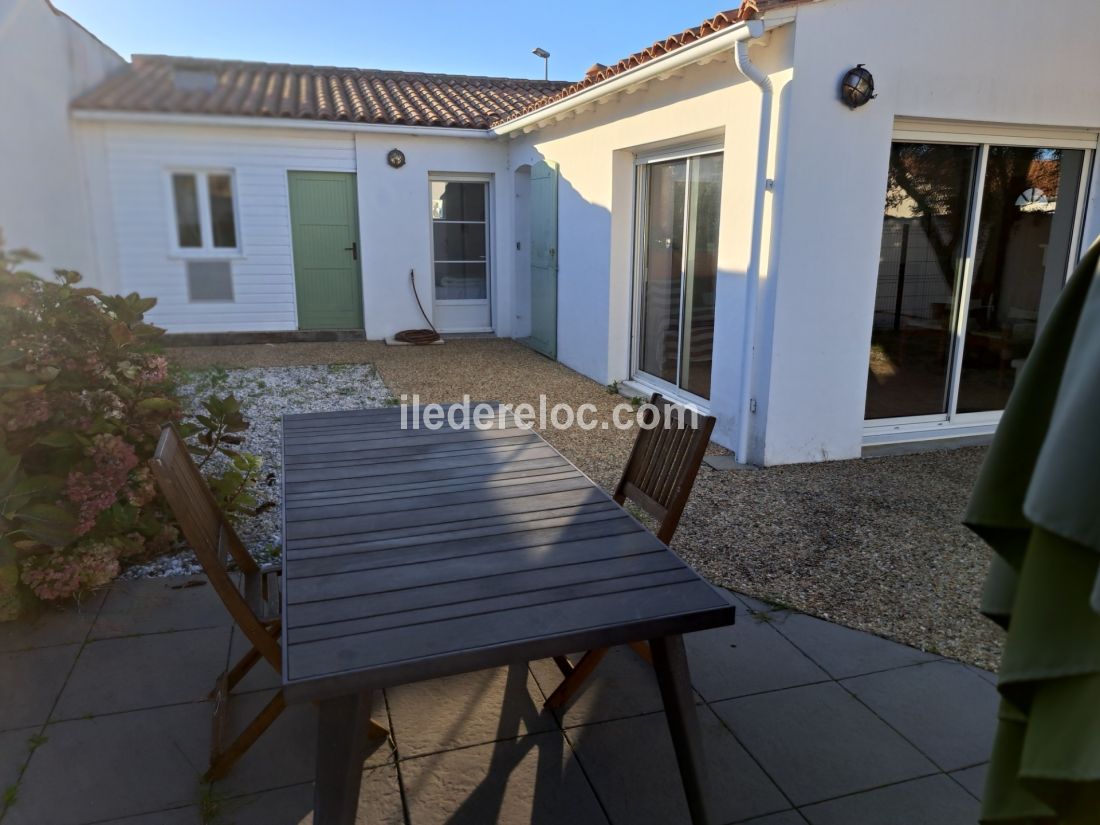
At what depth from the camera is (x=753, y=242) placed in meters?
4.81

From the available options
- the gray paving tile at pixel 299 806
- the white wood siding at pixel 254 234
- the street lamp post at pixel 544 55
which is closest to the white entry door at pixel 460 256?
the white wood siding at pixel 254 234

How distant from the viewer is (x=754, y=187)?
476 centimetres

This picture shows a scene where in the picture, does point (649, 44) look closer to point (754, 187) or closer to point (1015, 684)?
point (754, 187)

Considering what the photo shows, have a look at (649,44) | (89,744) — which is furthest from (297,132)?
(89,744)

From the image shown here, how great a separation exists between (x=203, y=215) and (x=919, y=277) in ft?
22.4

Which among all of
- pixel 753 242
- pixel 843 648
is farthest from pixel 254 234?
pixel 843 648

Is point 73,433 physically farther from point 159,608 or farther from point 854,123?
point 854,123

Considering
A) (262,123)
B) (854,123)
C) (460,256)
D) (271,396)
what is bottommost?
(271,396)

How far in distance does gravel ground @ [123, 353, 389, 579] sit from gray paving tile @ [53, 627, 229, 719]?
0.85 meters

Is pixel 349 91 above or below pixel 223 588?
above

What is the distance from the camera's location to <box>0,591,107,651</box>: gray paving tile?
2.72m

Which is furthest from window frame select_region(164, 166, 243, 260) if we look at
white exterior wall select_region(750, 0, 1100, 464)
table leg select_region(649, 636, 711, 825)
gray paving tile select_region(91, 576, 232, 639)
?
table leg select_region(649, 636, 711, 825)

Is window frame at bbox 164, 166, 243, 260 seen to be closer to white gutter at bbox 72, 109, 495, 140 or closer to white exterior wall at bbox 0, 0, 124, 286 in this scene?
white gutter at bbox 72, 109, 495, 140

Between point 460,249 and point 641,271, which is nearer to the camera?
point 641,271
